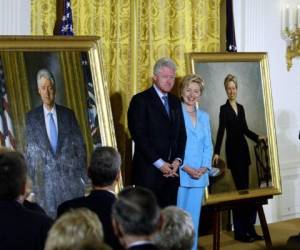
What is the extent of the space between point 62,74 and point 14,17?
131 cm

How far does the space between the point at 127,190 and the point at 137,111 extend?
2974 millimetres

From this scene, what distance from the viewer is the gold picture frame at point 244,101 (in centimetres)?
667

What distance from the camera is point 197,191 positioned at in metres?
5.90

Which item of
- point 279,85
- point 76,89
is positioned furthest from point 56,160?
point 279,85

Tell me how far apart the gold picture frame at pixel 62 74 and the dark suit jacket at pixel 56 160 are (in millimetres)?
67

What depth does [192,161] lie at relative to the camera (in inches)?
232

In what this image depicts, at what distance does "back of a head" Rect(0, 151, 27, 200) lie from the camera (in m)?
3.02

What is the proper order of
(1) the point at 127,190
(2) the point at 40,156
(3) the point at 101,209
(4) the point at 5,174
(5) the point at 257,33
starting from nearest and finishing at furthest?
1. (1) the point at 127,190
2. (4) the point at 5,174
3. (3) the point at 101,209
4. (2) the point at 40,156
5. (5) the point at 257,33

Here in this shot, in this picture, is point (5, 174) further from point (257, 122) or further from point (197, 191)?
point (257, 122)

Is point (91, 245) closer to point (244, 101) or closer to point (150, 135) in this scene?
point (150, 135)

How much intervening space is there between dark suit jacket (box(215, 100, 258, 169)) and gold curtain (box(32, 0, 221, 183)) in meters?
0.98

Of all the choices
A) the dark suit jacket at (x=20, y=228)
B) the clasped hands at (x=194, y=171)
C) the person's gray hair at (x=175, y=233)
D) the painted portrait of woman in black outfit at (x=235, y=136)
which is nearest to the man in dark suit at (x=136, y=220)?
the person's gray hair at (x=175, y=233)

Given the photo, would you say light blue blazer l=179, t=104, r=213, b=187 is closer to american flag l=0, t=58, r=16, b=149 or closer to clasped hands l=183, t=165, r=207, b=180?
clasped hands l=183, t=165, r=207, b=180

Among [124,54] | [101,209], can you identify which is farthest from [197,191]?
[101,209]
